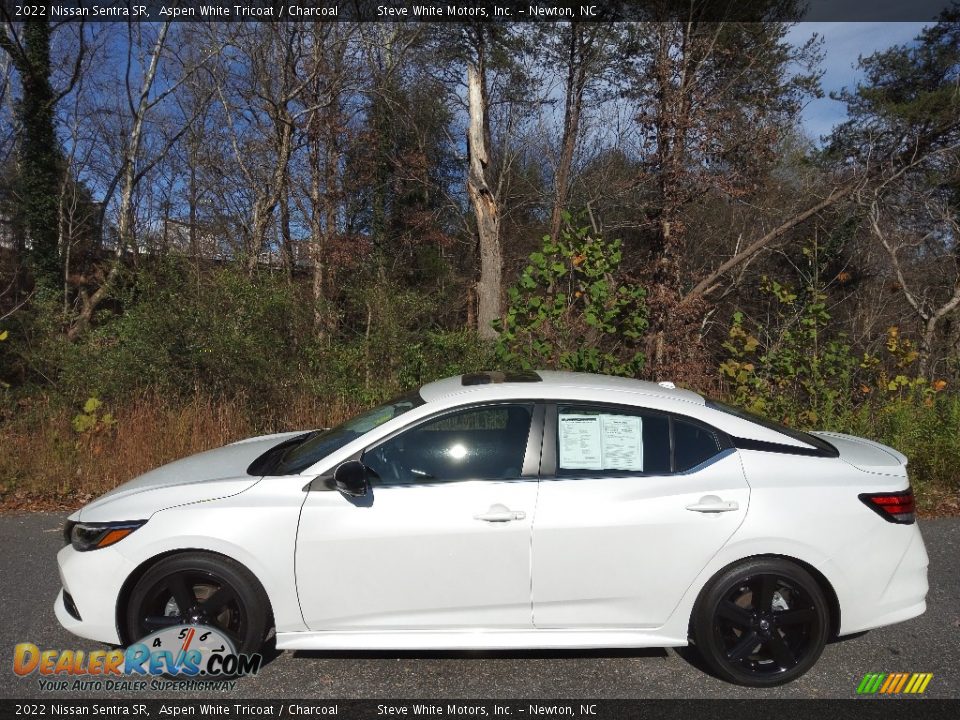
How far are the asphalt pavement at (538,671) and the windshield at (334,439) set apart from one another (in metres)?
0.99

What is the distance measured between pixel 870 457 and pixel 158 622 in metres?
3.69

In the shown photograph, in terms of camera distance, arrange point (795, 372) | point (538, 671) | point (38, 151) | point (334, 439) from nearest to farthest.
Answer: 1. point (538, 671)
2. point (334, 439)
3. point (795, 372)
4. point (38, 151)

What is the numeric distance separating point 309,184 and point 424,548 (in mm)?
18750

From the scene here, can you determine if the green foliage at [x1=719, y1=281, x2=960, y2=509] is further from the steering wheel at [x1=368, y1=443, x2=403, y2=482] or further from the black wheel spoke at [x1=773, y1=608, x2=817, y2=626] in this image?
the steering wheel at [x1=368, y1=443, x2=403, y2=482]

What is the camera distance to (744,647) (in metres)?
3.39

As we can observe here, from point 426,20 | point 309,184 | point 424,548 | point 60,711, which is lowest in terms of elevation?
point 60,711

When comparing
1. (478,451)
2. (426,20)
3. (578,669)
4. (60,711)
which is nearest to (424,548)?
(478,451)

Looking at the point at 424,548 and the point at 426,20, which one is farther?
the point at 426,20

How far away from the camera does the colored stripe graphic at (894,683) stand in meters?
3.41

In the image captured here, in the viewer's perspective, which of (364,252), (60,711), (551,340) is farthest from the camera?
(364,252)

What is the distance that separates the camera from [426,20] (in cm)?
2148

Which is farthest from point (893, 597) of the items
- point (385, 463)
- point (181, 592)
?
point (181, 592)

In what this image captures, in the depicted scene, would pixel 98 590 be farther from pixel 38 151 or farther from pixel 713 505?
pixel 38 151

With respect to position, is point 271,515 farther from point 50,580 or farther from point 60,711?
point 50,580
